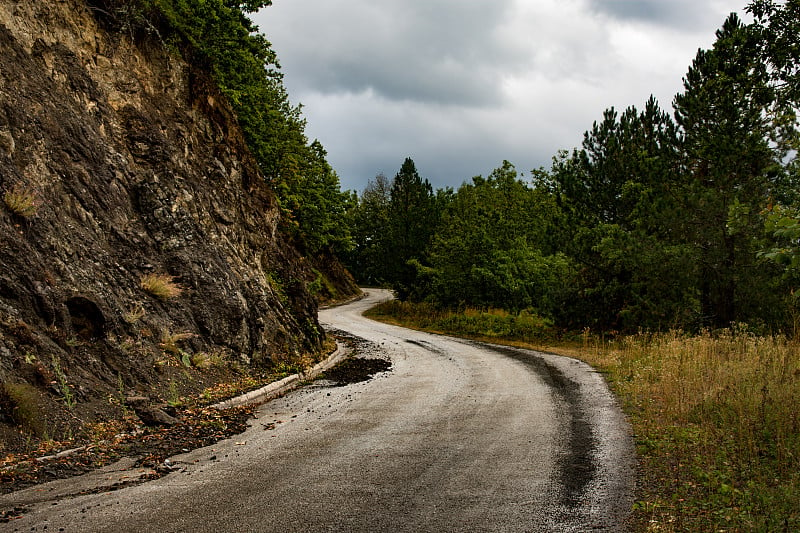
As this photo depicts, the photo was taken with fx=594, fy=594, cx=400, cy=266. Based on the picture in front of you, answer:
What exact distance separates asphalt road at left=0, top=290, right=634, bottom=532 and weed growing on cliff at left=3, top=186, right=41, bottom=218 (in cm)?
547

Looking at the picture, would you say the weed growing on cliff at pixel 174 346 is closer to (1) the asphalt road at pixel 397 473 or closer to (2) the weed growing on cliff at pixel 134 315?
(2) the weed growing on cliff at pixel 134 315

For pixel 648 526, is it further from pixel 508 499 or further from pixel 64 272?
pixel 64 272

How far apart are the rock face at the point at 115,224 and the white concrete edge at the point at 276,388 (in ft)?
3.32

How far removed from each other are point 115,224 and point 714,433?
12205 mm

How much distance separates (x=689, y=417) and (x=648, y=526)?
4299 mm

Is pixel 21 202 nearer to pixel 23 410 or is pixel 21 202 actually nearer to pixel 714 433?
pixel 23 410

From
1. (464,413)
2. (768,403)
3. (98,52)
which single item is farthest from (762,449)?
(98,52)

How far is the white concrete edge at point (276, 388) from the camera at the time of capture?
11038 millimetres

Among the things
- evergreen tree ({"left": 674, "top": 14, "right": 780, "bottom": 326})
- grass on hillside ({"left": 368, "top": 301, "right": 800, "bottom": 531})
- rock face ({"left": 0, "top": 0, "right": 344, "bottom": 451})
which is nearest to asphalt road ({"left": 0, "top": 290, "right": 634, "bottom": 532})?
grass on hillside ({"left": 368, "top": 301, "right": 800, "bottom": 531})

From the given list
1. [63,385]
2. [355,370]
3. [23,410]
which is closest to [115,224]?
[63,385]

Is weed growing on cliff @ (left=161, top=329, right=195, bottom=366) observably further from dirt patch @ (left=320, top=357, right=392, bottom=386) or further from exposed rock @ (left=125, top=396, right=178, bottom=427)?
dirt patch @ (left=320, top=357, right=392, bottom=386)

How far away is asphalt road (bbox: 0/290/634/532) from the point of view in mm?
5293

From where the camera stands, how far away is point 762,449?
7.00 meters

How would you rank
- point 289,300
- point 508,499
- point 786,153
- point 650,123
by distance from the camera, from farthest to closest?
point 650,123, point 289,300, point 786,153, point 508,499
